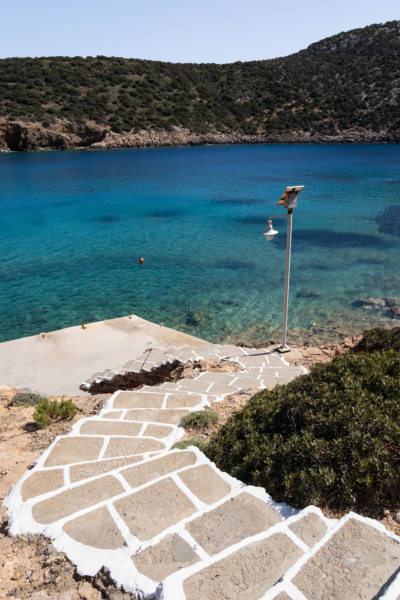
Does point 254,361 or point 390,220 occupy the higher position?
point 390,220

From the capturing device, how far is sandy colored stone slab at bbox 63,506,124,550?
321 centimetres

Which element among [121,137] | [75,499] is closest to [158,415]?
[75,499]

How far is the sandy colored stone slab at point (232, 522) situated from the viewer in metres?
2.98

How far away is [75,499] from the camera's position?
12.7ft

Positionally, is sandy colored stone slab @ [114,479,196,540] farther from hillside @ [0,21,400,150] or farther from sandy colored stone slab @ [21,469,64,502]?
hillside @ [0,21,400,150]

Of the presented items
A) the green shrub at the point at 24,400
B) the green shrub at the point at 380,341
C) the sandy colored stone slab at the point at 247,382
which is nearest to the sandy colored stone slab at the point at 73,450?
the sandy colored stone slab at the point at 247,382

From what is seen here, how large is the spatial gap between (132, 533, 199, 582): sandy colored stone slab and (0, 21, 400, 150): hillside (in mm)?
91586

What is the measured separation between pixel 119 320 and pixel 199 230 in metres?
16.7

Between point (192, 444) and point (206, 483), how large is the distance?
5.21ft

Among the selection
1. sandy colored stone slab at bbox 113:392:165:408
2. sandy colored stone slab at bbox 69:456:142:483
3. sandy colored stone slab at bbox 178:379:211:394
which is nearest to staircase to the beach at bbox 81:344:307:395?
sandy colored stone slab at bbox 178:379:211:394

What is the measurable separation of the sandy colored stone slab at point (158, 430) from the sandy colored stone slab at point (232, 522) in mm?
2410

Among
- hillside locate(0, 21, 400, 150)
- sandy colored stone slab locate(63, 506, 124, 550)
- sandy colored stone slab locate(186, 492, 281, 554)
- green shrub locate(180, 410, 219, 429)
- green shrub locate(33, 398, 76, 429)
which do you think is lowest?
green shrub locate(33, 398, 76, 429)

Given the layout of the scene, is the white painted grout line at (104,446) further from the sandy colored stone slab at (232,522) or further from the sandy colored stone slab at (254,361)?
the sandy colored stone slab at (254,361)

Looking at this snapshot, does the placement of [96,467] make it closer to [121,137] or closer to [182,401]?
[182,401]
